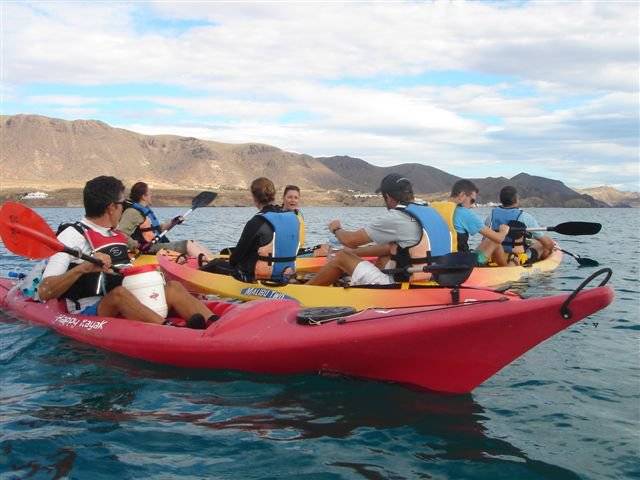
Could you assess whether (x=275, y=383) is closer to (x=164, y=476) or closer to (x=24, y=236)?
(x=164, y=476)

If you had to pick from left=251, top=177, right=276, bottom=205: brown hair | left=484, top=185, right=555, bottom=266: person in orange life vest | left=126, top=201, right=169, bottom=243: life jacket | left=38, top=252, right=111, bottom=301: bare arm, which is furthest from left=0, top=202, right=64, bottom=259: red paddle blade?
left=484, top=185, right=555, bottom=266: person in orange life vest

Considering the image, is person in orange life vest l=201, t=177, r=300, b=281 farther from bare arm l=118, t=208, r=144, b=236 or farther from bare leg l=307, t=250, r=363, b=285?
bare arm l=118, t=208, r=144, b=236

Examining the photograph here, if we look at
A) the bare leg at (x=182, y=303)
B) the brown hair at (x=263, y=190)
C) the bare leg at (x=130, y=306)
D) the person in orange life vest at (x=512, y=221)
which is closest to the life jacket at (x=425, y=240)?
the brown hair at (x=263, y=190)

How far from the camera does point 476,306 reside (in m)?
4.94

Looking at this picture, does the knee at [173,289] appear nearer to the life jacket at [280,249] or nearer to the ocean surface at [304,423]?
the ocean surface at [304,423]

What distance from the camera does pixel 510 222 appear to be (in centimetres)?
1248

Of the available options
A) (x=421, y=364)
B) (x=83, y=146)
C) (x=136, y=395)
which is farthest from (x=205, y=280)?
(x=83, y=146)

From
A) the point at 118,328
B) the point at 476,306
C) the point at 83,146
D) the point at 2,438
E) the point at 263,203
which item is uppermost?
the point at 83,146

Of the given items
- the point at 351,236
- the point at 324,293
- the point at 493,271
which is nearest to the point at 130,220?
the point at 324,293

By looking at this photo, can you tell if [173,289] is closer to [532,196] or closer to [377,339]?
[377,339]

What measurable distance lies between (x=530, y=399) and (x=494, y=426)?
2.62ft

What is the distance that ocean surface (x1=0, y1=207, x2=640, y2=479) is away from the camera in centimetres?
423

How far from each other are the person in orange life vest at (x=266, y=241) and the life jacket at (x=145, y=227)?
2.52 metres

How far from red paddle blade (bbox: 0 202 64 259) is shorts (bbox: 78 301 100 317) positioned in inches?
34.8
